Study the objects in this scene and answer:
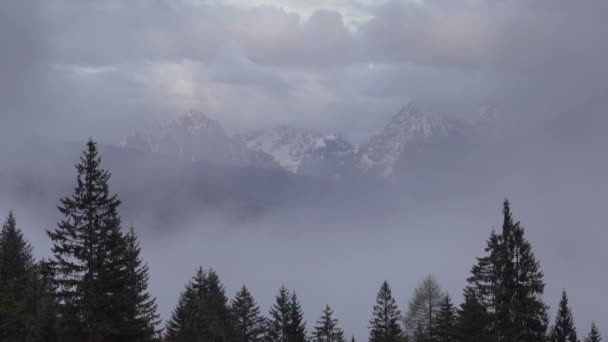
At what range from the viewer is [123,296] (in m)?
31.8

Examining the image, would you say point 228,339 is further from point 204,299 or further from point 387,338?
point 387,338

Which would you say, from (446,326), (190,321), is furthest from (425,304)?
(190,321)

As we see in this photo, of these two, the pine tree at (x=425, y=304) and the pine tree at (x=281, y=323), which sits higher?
the pine tree at (x=425, y=304)

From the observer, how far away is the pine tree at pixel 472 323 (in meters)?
46.9

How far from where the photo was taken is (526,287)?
133 feet

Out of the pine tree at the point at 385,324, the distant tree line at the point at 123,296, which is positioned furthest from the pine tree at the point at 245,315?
the pine tree at the point at 385,324

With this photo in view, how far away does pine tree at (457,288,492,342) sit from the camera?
Result: 4694cm

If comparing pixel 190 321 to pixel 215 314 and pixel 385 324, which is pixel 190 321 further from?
pixel 385 324

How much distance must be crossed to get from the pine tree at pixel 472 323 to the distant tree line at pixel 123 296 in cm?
9

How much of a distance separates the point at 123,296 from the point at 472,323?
28711 mm

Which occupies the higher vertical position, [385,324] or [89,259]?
[385,324]

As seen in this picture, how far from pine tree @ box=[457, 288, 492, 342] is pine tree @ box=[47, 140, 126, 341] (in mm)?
24971

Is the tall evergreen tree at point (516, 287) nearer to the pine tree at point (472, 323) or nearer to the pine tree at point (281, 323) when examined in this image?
the pine tree at point (472, 323)

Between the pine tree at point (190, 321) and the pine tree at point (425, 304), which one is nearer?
the pine tree at point (190, 321)
